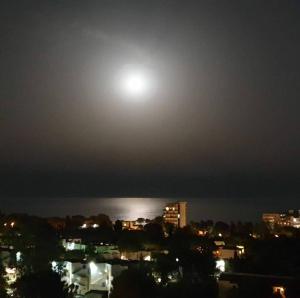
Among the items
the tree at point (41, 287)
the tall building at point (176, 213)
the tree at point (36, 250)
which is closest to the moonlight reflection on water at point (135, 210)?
the tall building at point (176, 213)

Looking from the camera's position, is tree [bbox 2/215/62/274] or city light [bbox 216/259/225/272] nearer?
tree [bbox 2/215/62/274]

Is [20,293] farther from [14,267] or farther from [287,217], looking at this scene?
[287,217]

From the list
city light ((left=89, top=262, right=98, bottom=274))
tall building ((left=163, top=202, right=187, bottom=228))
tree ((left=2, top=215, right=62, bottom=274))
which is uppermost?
tall building ((left=163, top=202, right=187, bottom=228))

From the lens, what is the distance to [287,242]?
12.3 meters

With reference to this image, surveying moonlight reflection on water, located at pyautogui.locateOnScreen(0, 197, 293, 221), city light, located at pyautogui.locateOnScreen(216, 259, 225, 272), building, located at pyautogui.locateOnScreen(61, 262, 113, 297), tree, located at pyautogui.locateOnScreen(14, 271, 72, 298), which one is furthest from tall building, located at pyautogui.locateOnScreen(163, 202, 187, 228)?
tree, located at pyautogui.locateOnScreen(14, 271, 72, 298)

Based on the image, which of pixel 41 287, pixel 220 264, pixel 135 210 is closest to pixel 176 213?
pixel 220 264

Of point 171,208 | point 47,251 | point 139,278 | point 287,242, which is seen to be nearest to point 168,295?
point 139,278

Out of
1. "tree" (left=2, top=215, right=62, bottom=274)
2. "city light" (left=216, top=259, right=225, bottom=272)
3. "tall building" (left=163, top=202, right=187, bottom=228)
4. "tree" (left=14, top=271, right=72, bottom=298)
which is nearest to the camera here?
"tree" (left=14, top=271, right=72, bottom=298)

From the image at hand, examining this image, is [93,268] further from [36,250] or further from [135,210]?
[135,210]

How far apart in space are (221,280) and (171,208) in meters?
23.9

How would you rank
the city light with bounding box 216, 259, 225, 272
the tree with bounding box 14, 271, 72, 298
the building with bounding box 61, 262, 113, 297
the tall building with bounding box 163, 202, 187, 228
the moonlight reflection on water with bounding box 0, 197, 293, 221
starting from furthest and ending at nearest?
the moonlight reflection on water with bounding box 0, 197, 293, 221, the tall building with bounding box 163, 202, 187, 228, the city light with bounding box 216, 259, 225, 272, the building with bounding box 61, 262, 113, 297, the tree with bounding box 14, 271, 72, 298

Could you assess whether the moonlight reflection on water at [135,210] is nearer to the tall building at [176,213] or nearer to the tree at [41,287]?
the tall building at [176,213]

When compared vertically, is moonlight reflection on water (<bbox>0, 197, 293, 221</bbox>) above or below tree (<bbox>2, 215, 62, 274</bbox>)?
above

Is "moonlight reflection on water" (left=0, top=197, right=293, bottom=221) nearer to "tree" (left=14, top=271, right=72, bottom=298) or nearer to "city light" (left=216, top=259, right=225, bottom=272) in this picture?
"city light" (left=216, top=259, right=225, bottom=272)
